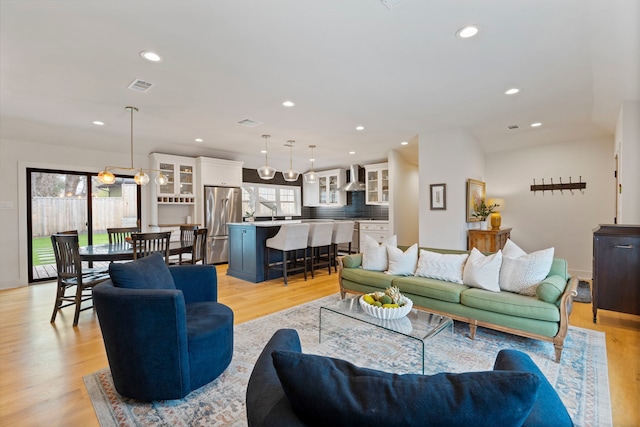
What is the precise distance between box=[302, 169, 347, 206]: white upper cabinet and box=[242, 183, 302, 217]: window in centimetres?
31

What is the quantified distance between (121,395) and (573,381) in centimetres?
315

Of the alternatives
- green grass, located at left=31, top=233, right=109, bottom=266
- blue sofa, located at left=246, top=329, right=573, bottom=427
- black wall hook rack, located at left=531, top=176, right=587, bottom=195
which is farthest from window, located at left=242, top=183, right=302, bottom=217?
blue sofa, located at left=246, top=329, right=573, bottom=427

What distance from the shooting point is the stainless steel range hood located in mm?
7746

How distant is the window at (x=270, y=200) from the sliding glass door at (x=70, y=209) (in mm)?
2624

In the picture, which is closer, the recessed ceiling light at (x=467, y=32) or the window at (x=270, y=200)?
the recessed ceiling light at (x=467, y=32)

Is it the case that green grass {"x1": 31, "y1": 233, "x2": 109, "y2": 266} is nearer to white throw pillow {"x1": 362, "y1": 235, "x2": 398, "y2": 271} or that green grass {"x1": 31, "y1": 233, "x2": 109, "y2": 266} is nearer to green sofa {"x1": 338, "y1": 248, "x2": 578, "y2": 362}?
white throw pillow {"x1": 362, "y1": 235, "x2": 398, "y2": 271}

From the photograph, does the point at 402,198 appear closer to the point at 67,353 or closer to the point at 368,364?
the point at 368,364

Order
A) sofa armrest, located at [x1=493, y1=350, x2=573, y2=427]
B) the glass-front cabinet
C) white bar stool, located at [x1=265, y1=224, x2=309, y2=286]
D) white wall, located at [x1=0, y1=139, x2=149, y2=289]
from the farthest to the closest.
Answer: the glass-front cabinet → white bar stool, located at [x1=265, y1=224, x2=309, y2=286] → white wall, located at [x1=0, y1=139, x2=149, y2=289] → sofa armrest, located at [x1=493, y1=350, x2=573, y2=427]

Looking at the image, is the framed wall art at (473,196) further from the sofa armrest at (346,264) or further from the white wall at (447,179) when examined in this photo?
the sofa armrest at (346,264)

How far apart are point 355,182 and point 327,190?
3.73ft

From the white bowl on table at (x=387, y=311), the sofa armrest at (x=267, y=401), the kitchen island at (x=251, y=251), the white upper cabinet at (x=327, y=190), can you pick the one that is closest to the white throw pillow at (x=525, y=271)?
the white bowl on table at (x=387, y=311)

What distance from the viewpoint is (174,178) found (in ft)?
20.5

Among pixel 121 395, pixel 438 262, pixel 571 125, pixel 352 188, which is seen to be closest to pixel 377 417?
pixel 121 395

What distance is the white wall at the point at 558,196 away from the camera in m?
5.15
